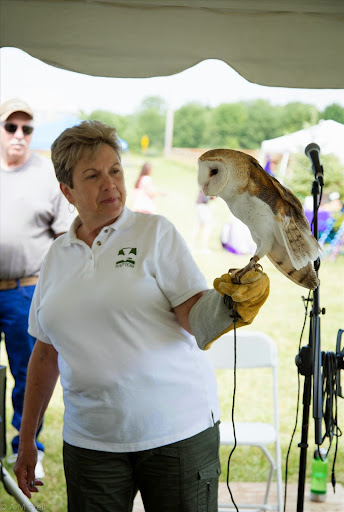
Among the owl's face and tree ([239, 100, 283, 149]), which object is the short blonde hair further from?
tree ([239, 100, 283, 149])

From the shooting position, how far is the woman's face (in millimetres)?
1352

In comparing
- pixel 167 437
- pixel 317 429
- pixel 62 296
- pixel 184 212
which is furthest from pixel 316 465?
pixel 184 212

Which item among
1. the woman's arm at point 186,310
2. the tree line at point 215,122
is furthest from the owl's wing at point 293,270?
the tree line at point 215,122

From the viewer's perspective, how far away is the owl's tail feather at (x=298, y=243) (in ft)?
3.09

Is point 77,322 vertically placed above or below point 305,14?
below

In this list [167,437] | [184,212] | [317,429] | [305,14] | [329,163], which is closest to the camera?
[167,437]

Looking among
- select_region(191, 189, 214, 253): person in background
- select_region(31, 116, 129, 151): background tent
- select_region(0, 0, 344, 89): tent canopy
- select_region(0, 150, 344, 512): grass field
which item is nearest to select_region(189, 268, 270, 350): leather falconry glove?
select_region(0, 0, 344, 89): tent canopy

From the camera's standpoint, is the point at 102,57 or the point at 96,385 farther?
the point at 102,57

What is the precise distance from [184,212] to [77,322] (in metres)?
7.81

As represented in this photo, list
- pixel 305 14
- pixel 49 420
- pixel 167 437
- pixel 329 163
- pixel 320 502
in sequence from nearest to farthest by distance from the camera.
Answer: pixel 167 437 → pixel 305 14 → pixel 320 502 → pixel 49 420 → pixel 329 163

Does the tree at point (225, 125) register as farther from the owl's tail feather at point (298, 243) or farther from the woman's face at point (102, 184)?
the owl's tail feather at point (298, 243)

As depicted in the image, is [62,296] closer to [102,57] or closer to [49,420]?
[102,57]

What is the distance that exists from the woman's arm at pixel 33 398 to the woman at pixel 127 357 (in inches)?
4.7

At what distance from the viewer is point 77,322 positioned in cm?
130
